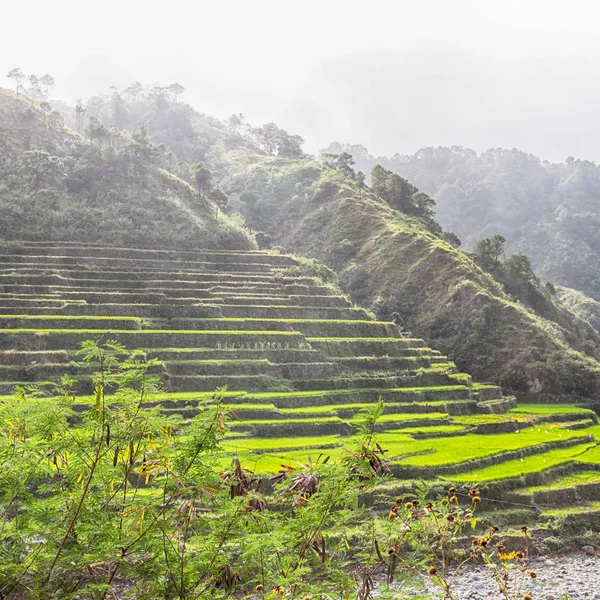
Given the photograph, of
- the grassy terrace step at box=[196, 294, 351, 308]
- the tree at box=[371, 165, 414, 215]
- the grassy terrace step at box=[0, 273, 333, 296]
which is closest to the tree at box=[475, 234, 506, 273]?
the tree at box=[371, 165, 414, 215]

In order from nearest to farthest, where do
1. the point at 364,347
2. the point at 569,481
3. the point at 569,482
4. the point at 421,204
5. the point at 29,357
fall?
1. the point at 569,482
2. the point at 569,481
3. the point at 29,357
4. the point at 364,347
5. the point at 421,204

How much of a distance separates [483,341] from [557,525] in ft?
85.1

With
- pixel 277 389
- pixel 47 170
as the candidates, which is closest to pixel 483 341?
pixel 277 389

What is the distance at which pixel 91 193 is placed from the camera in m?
50.4

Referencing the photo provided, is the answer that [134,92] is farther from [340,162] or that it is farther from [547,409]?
[547,409]

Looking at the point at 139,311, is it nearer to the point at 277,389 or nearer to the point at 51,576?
the point at 277,389

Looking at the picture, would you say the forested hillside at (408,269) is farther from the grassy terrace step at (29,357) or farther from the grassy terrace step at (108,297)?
the grassy terrace step at (29,357)

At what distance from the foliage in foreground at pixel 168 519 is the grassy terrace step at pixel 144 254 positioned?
119ft

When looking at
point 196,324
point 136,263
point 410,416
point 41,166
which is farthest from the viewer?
point 41,166

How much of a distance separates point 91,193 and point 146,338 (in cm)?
2540

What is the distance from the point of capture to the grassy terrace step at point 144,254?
1565 inches

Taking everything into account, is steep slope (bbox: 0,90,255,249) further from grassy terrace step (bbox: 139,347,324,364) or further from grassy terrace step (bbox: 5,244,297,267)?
grassy terrace step (bbox: 139,347,324,364)

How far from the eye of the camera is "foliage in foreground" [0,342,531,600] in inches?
174

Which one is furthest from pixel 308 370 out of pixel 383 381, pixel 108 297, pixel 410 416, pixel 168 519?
pixel 168 519
